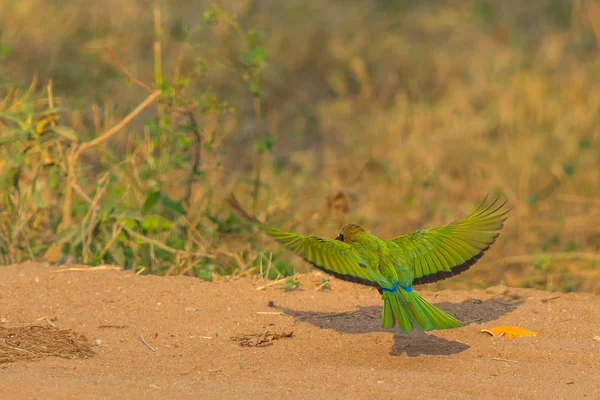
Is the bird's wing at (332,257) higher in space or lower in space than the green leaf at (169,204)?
lower

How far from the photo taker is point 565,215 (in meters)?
7.52

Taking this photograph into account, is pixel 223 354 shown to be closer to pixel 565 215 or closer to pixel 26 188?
pixel 26 188

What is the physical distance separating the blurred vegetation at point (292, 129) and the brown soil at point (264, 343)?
1.51ft

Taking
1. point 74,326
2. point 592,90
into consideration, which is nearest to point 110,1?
point 592,90

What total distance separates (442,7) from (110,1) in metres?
4.03

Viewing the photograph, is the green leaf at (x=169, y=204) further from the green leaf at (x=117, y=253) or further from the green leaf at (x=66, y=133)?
the green leaf at (x=66, y=133)

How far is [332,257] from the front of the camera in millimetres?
3770

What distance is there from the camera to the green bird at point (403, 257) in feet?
12.1

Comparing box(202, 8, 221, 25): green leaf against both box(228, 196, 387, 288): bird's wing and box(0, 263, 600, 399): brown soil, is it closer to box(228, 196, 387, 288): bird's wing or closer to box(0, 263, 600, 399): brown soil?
box(0, 263, 600, 399): brown soil

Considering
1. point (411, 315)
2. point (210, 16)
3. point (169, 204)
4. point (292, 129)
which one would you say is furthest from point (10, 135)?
point (292, 129)

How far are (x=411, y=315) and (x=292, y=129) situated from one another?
616 centimetres

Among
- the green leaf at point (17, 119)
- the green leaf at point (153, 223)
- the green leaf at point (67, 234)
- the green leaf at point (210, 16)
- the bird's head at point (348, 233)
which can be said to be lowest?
the green leaf at point (67, 234)

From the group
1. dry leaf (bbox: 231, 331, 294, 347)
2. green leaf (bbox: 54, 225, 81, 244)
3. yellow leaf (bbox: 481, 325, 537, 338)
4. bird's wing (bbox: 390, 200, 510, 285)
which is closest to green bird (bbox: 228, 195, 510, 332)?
bird's wing (bbox: 390, 200, 510, 285)

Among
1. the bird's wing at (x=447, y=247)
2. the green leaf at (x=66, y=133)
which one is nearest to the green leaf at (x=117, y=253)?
the green leaf at (x=66, y=133)
